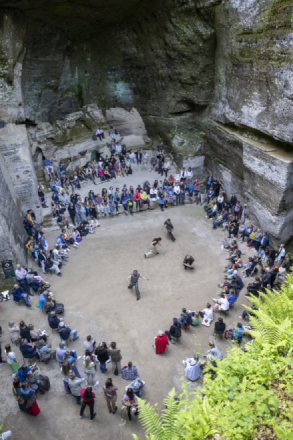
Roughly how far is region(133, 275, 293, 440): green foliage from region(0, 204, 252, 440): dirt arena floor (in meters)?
4.32

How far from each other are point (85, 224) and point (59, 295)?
14.6ft

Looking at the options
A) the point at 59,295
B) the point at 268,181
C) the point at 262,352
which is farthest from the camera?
the point at 268,181

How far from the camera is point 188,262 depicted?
1253 cm

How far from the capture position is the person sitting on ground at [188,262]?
12398mm

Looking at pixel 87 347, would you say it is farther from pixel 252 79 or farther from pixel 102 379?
pixel 252 79

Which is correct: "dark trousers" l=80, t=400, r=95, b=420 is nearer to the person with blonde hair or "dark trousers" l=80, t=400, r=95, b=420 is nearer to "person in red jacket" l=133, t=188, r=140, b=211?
the person with blonde hair

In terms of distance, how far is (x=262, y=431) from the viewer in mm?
3467

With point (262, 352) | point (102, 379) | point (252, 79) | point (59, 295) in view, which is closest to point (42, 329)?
point (59, 295)

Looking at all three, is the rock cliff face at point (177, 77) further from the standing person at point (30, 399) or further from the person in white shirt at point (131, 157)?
the standing person at point (30, 399)

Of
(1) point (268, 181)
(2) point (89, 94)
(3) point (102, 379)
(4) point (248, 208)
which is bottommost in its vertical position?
(3) point (102, 379)

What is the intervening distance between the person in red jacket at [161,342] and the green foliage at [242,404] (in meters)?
4.64

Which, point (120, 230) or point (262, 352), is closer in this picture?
point (262, 352)

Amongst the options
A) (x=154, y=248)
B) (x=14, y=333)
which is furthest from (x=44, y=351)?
(x=154, y=248)

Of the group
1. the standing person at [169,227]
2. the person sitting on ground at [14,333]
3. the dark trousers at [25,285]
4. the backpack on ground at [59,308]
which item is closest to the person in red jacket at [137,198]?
the standing person at [169,227]
